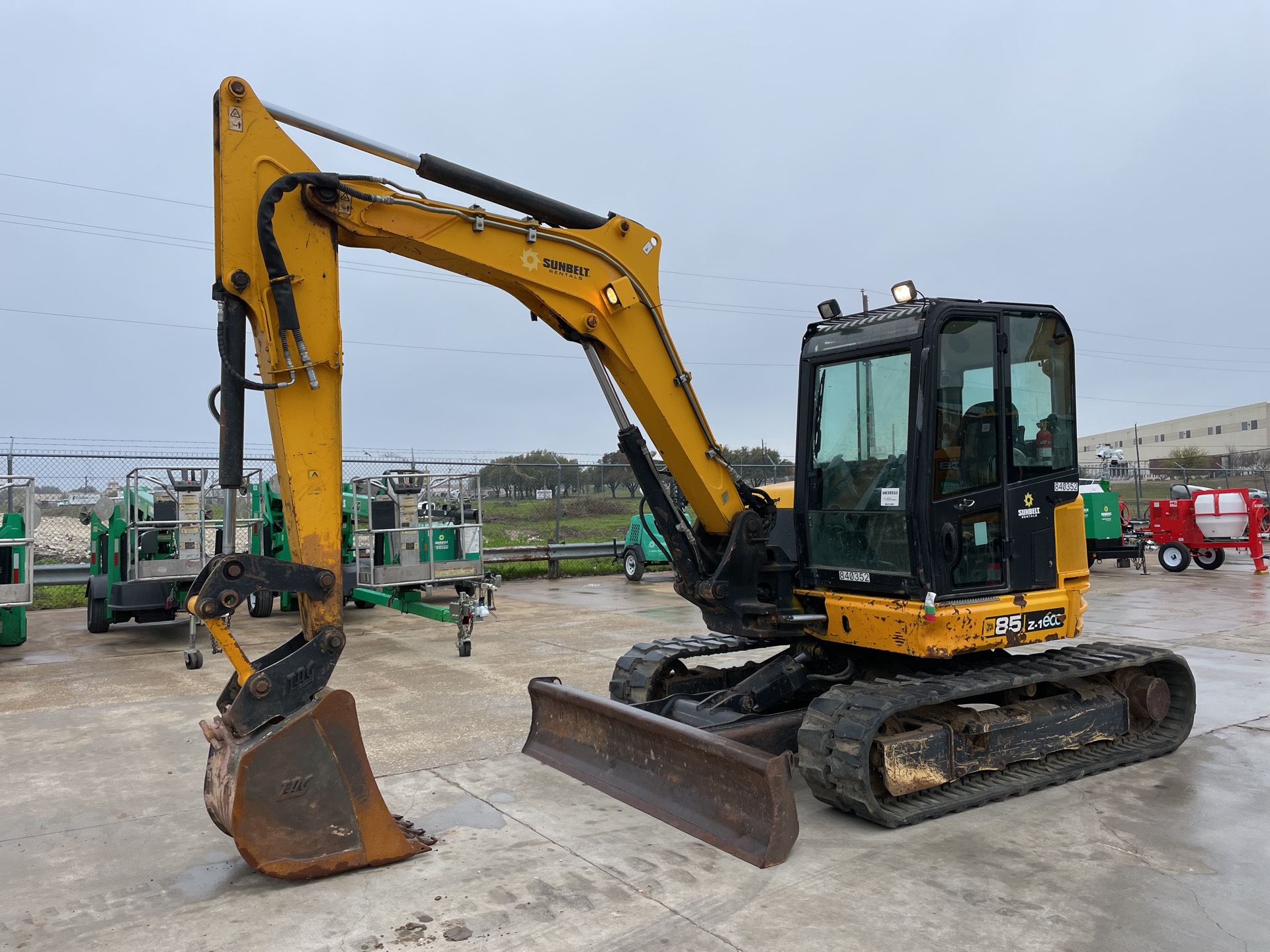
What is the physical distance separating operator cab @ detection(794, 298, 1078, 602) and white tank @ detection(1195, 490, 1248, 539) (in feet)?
49.2

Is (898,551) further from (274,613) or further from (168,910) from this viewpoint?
(274,613)

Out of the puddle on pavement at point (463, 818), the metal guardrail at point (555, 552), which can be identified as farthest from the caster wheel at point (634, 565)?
the puddle on pavement at point (463, 818)

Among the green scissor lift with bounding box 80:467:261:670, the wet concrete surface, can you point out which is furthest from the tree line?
the wet concrete surface

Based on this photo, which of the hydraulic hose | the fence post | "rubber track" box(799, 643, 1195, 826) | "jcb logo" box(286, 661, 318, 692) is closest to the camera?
"jcb logo" box(286, 661, 318, 692)

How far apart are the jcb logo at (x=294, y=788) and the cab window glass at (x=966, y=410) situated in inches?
142

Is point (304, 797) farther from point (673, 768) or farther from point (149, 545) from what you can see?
point (149, 545)

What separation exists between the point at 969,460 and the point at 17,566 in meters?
9.82

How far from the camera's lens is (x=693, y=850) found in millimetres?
4516

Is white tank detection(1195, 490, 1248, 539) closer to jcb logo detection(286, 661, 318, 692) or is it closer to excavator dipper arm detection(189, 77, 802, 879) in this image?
excavator dipper arm detection(189, 77, 802, 879)

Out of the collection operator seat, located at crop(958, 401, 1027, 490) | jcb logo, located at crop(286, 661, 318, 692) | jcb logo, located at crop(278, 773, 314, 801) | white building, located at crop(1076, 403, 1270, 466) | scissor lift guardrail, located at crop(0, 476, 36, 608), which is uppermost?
white building, located at crop(1076, 403, 1270, 466)

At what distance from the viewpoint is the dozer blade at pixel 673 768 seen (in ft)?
14.4

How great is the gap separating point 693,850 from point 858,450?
257cm

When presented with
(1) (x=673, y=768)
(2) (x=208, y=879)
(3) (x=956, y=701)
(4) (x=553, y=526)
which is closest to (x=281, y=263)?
(2) (x=208, y=879)

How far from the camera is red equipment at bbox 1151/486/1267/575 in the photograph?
18203 mm
